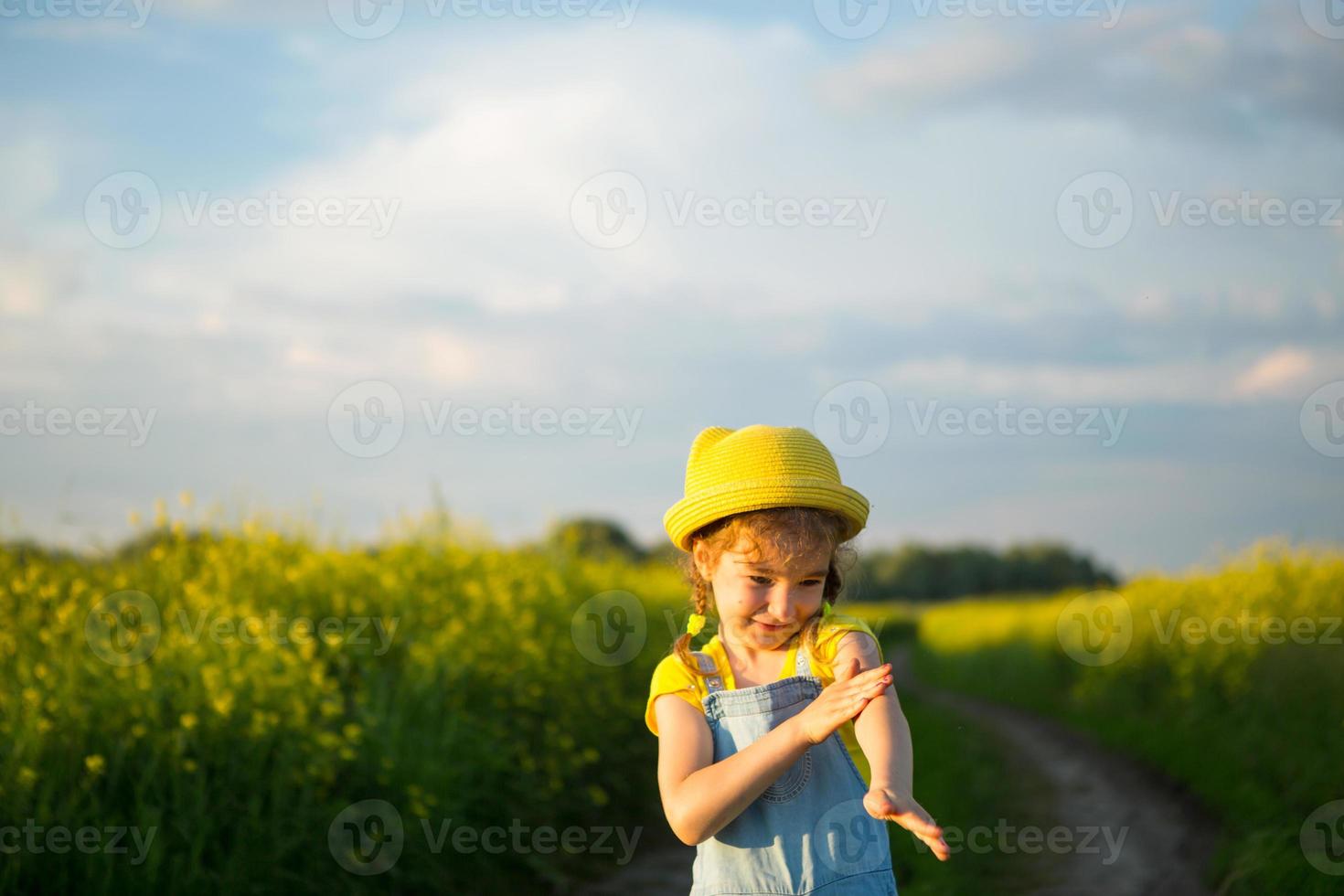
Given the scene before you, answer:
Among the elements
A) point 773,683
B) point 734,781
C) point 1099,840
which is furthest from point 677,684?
point 1099,840

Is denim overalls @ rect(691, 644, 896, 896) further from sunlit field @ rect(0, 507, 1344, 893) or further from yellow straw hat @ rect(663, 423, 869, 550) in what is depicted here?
sunlit field @ rect(0, 507, 1344, 893)

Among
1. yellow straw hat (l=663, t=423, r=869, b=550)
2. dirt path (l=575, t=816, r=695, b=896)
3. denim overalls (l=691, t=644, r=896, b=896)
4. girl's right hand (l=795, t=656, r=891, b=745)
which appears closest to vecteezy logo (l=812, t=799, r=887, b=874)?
denim overalls (l=691, t=644, r=896, b=896)

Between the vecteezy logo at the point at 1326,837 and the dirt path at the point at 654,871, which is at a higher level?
the dirt path at the point at 654,871

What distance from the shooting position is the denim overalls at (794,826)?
2.38 meters

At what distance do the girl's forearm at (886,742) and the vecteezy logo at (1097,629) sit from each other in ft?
39.0

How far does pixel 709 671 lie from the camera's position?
2514 millimetres

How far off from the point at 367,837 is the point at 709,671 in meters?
3.70

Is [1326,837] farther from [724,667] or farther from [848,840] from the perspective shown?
[724,667]

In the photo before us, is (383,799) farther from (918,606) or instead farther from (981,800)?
(918,606)

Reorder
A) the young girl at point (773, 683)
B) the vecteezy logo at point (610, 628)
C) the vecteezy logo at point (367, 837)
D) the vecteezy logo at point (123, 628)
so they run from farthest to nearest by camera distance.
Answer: the vecteezy logo at point (610, 628) → the vecteezy logo at point (123, 628) → the vecteezy logo at point (367, 837) → the young girl at point (773, 683)

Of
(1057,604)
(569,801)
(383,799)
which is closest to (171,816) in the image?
(383,799)

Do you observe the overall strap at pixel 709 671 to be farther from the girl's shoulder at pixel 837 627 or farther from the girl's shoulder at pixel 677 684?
the girl's shoulder at pixel 837 627

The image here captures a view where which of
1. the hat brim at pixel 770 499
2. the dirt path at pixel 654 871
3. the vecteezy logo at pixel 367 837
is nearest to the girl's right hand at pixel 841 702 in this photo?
the hat brim at pixel 770 499

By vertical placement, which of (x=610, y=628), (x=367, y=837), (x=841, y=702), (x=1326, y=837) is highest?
(x=610, y=628)
